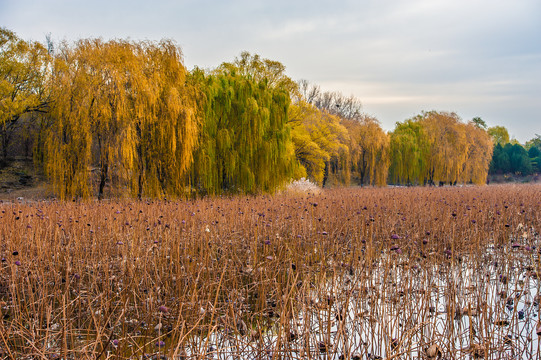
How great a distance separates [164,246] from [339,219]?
12.7 feet

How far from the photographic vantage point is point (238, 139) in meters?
15.1

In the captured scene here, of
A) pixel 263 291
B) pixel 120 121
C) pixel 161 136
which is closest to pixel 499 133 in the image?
pixel 161 136

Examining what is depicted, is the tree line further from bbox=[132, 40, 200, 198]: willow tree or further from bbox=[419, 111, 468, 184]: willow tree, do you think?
bbox=[419, 111, 468, 184]: willow tree

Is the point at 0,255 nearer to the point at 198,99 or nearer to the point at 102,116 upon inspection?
the point at 102,116

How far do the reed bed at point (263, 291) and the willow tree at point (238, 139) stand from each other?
19.6 feet

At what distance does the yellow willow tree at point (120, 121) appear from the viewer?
1151cm

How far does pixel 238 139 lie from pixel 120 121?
4.77m

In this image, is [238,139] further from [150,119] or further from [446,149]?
[446,149]

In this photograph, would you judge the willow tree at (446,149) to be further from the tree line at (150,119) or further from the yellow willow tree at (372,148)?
the tree line at (150,119)

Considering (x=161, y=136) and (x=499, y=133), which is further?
(x=499, y=133)

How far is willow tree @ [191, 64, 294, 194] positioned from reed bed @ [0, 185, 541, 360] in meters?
5.96

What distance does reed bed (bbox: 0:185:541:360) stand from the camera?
100 inches

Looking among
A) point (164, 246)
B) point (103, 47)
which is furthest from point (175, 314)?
point (103, 47)

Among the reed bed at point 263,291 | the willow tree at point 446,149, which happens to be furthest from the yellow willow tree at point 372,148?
the reed bed at point 263,291
